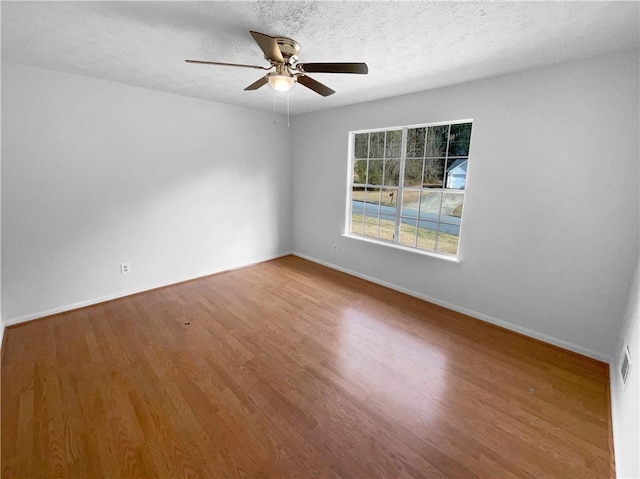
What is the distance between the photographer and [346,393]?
203 centimetres

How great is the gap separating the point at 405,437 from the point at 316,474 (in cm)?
58

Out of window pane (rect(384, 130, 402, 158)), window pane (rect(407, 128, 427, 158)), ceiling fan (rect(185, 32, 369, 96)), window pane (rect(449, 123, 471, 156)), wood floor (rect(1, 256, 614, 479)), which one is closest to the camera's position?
wood floor (rect(1, 256, 614, 479))

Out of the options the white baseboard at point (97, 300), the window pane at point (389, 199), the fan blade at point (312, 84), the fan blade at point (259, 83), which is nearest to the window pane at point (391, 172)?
the window pane at point (389, 199)

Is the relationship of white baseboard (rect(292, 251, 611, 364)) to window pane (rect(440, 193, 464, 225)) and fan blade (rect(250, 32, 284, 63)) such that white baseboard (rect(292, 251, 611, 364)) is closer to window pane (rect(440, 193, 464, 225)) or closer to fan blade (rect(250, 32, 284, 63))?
window pane (rect(440, 193, 464, 225))

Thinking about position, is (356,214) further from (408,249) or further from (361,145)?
(408,249)

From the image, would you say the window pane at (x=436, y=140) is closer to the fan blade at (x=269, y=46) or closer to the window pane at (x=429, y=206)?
the window pane at (x=429, y=206)

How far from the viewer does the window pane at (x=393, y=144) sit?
3662 millimetres

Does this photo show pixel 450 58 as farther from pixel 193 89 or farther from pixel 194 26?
pixel 193 89

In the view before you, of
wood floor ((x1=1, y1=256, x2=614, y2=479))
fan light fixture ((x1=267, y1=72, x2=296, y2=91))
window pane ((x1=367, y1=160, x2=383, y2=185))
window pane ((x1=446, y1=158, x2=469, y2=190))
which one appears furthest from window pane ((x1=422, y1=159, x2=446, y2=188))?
fan light fixture ((x1=267, y1=72, x2=296, y2=91))

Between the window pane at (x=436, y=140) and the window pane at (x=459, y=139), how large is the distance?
11 cm

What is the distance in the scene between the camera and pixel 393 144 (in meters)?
3.73

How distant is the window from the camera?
3189 mm

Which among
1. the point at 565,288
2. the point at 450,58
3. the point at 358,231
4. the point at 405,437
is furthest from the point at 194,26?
the point at 565,288

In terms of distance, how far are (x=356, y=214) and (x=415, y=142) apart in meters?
1.41
